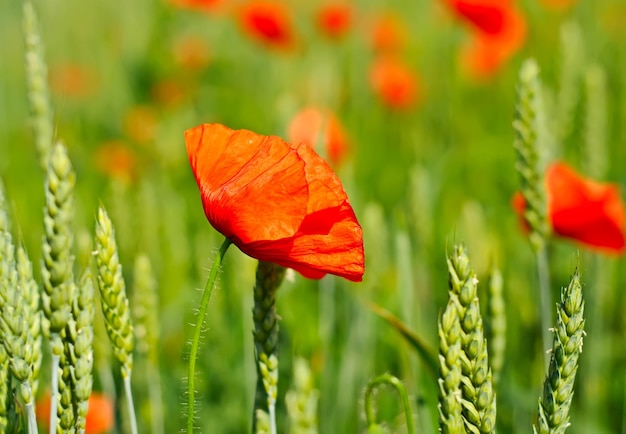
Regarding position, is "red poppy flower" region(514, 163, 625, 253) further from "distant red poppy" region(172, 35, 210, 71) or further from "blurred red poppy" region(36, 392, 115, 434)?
"distant red poppy" region(172, 35, 210, 71)

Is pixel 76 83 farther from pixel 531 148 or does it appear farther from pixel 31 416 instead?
pixel 31 416

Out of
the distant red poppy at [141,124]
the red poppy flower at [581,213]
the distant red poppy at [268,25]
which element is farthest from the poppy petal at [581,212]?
the distant red poppy at [141,124]

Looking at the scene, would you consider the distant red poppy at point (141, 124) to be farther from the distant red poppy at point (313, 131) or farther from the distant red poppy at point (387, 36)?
the distant red poppy at point (313, 131)

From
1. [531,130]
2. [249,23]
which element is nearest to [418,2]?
[249,23]

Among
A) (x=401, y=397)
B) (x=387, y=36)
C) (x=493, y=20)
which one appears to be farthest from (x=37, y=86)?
(x=387, y=36)

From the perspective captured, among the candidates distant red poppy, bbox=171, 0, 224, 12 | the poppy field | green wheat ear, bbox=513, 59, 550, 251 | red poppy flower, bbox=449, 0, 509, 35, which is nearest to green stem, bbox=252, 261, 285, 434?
A: the poppy field

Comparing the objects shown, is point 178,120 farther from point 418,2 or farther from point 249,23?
point 418,2
